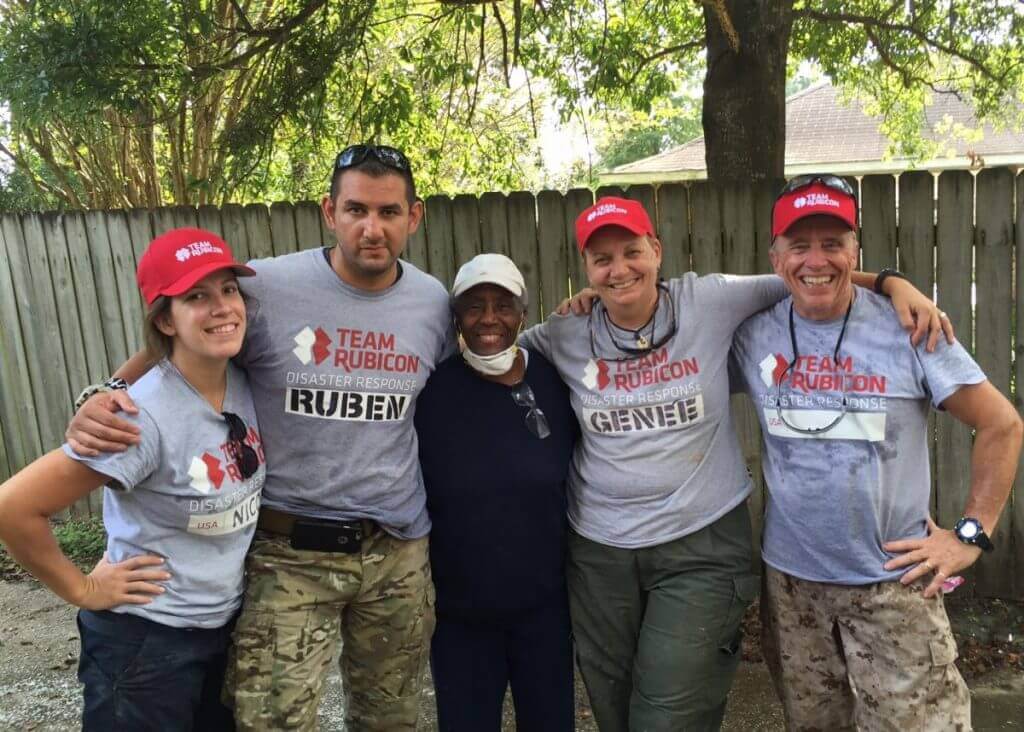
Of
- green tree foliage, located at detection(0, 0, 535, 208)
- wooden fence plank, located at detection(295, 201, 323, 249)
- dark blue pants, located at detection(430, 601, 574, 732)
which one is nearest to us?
dark blue pants, located at detection(430, 601, 574, 732)

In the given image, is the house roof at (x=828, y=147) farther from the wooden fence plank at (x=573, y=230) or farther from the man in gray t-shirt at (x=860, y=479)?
the man in gray t-shirt at (x=860, y=479)

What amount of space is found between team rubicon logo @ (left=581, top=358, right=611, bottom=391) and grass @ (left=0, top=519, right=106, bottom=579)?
3.89 m

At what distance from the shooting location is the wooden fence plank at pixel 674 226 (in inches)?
158

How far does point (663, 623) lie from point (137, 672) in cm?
158

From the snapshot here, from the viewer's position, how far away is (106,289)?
5184mm

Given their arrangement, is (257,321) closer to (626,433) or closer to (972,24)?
(626,433)

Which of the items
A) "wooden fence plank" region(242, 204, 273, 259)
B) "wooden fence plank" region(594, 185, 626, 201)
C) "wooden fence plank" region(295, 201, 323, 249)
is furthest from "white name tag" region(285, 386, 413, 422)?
"wooden fence plank" region(242, 204, 273, 259)

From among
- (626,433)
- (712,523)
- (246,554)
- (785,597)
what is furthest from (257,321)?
(785,597)

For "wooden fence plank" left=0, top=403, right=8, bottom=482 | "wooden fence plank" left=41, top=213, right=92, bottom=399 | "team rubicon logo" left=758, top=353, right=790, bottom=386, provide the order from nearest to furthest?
1. "team rubicon logo" left=758, top=353, right=790, bottom=386
2. "wooden fence plank" left=41, top=213, right=92, bottom=399
3. "wooden fence plank" left=0, top=403, right=8, bottom=482

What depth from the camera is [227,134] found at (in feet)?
17.2

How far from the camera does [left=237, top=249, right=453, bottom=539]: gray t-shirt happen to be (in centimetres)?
254

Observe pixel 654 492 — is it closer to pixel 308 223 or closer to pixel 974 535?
pixel 974 535

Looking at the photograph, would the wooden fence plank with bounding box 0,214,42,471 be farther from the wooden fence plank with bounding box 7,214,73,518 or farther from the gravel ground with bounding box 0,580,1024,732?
the gravel ground with bounding box 0,580,1024,732

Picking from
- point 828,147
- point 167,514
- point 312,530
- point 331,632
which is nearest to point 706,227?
point 312,530
